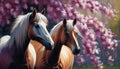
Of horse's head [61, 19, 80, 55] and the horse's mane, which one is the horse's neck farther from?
the horse's mane

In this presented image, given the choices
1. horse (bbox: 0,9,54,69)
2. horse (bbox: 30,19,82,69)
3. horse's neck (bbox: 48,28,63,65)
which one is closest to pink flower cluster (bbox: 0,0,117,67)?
horse (bbox: 30,19,82,69)

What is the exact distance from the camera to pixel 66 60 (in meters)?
4.20

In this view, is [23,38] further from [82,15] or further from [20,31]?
[82,15]

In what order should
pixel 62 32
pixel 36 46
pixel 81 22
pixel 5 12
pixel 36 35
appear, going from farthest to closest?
pixel 81 22 → pixel 5 12 → pixel 36 46 → pixel 62 32 → pixel 36 35

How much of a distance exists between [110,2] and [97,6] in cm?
43

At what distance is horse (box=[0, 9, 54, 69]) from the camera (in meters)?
3.57

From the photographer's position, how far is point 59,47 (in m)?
4.02

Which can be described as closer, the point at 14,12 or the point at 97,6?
the point at 14,12

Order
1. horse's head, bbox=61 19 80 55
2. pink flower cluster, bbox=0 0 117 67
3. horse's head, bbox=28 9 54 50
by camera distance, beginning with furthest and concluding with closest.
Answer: pink flower cluster, bbox=0 0 117 67 → horse's head, bbox=61 19 80 55 → horse's head, bbox=28 9 54 50

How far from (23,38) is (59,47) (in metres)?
0.47

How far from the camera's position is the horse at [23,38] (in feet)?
11.7

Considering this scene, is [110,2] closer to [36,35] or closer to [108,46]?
[108,46]

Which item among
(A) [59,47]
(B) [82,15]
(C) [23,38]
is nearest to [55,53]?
(A) [59,47]

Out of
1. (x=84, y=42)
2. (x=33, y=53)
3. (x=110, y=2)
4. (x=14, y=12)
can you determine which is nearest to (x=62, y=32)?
(x=33, y=53)
